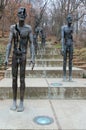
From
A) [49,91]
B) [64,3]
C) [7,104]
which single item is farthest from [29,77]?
A: [64,3]

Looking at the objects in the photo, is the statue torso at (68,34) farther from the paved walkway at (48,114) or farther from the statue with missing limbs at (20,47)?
the statue with missing limbs at (20,47)

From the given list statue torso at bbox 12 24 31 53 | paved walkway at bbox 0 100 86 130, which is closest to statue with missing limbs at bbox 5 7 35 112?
statue torso at bbox 12 24 31 53

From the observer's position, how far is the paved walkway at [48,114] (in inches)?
159

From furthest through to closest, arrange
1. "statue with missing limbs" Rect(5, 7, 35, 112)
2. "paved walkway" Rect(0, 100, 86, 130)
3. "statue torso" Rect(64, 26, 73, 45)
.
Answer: "statue torso" Rect(64, 26, 73, 45), "statue with missing limbs" Rect(5, 7, 35, 112), "paved walkway" Rect(0, 100, 86, 130)

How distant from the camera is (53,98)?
6012 mm

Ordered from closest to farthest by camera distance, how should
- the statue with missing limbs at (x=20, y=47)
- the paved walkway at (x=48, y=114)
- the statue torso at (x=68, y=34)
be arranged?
the paved walkway at (x=48, y=114) → the statue with missing limbs at (x=20, y=47) → the statue torso at (x=68, y=34)

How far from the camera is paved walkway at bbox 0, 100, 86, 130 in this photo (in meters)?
4.03

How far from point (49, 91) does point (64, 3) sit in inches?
793

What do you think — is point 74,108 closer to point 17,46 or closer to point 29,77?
point 17,46

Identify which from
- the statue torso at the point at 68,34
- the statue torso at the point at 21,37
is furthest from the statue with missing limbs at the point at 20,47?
the statue torso at the point at 68,34

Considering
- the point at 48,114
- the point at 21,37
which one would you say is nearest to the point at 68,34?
the point at 21,37

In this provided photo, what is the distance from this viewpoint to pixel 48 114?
15.4 feet

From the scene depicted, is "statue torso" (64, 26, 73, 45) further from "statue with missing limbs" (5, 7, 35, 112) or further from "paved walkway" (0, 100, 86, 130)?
"statue with missing limbs" (5, 7, 35, 112)

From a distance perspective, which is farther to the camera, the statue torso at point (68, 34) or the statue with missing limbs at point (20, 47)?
the statue torso at point (68, 34)
